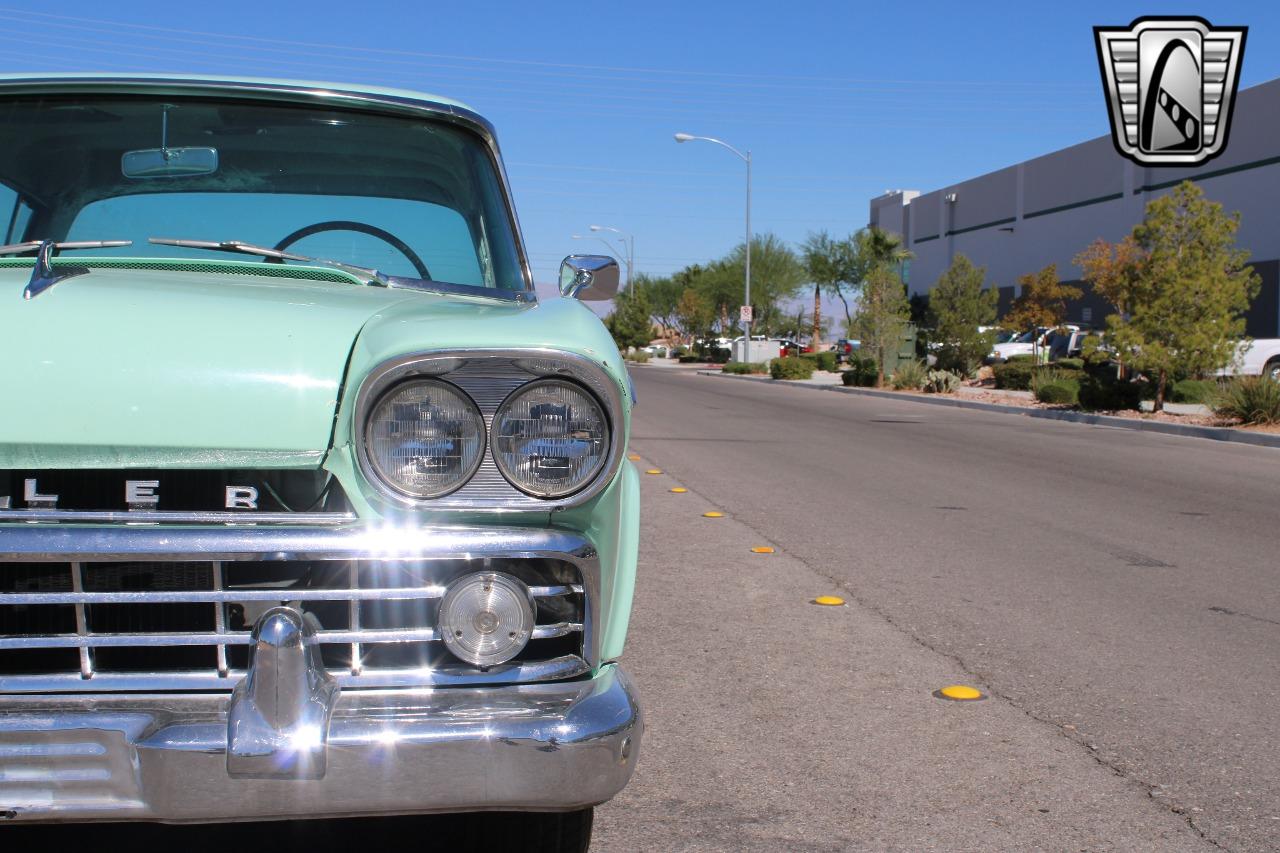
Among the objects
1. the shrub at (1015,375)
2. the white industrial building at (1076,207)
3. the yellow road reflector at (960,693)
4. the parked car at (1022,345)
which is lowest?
the shrub at (1015,375)

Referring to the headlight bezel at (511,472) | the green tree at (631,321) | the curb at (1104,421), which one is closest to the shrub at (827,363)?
the curb at (1104,421)

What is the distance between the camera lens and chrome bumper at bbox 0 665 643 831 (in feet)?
6.23

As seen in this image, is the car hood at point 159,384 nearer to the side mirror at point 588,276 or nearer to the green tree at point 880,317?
the side mirror at point 588,276

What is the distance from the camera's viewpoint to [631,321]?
7156 centimetres

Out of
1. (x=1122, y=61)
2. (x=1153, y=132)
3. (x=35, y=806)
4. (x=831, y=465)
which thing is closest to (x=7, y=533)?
(x=35, y=806)

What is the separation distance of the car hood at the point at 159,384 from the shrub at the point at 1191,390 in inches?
835

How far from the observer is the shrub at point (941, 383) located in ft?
89.2

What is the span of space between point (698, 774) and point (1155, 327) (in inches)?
699

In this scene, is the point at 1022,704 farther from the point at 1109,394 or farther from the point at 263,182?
the point at 1109,394

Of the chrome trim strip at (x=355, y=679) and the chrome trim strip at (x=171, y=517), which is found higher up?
the chrome trim strip at (x=171, y=517)

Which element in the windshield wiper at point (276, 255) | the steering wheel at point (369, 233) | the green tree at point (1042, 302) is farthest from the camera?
the green tree at point (1042, 302)

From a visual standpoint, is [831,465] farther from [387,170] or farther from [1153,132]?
[1153,132]

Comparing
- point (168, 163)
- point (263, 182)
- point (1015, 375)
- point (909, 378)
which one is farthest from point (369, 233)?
point (909, 378)

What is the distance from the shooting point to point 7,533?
194 cm
